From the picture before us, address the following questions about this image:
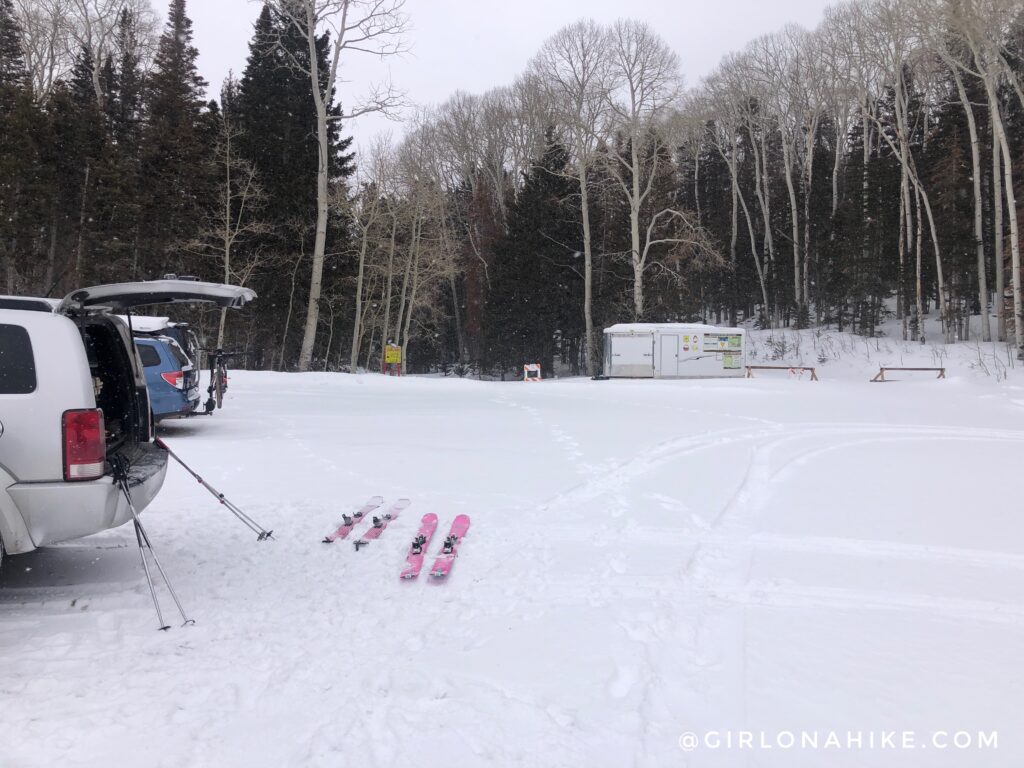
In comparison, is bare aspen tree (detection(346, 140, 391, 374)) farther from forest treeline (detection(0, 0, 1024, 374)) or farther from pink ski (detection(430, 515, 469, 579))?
pink ski (detection(430, 515, 469, 579))

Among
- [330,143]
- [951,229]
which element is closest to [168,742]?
[330,143]

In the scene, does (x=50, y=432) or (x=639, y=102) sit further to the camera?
(x=639, y=102)

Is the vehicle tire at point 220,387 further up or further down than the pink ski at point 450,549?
further up

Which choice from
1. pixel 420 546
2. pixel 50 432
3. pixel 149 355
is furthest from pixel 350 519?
pixel 149 355

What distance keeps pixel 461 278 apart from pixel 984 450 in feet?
134

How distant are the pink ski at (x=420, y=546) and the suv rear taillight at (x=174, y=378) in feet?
21.9

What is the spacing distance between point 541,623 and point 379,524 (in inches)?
91.5

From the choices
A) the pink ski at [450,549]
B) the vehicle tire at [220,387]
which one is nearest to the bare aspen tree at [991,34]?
the pink ski at [450,549]

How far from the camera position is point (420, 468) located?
8.70 metres

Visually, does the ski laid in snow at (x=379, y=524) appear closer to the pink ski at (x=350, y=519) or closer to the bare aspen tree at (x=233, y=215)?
the pink ski at (x=350, y=519)

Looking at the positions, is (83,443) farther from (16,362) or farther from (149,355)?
(149,355)

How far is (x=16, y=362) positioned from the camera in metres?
3.77

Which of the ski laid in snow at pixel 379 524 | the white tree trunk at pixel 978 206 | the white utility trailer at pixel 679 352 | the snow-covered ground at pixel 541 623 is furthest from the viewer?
the white tree trunk at pixel 978 206

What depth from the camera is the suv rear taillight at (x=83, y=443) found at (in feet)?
12.5
